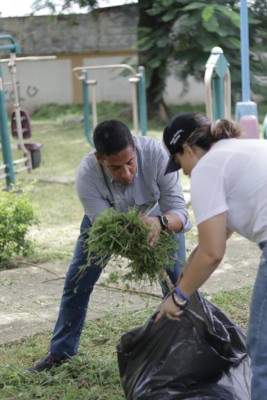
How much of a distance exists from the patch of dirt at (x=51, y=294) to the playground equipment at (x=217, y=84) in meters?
1.49

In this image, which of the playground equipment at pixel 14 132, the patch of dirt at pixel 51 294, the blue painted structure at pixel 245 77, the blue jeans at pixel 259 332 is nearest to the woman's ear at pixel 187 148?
the blue jeans at pixel 259 332

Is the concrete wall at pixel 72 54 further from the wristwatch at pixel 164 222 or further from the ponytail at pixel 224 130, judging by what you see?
the ponytail at pixel 224 130

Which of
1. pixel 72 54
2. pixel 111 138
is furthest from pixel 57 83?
pixel 111 138

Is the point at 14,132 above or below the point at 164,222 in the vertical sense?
below

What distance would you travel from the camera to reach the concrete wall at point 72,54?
19.3 metres

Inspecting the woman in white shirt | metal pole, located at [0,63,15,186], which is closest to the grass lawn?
metal pole, located at [0,63,15,186]

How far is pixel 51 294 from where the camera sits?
532cm

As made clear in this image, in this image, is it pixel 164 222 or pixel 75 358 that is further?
pixel 75 358

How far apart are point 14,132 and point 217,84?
11.4ft

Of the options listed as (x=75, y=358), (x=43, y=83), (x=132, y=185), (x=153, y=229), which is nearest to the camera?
(x=153, y=229)

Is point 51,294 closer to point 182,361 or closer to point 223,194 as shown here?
point 182,361

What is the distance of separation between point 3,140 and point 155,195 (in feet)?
18.9

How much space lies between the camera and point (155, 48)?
50.6 ft

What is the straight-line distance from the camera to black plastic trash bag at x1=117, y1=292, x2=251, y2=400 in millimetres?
3125
